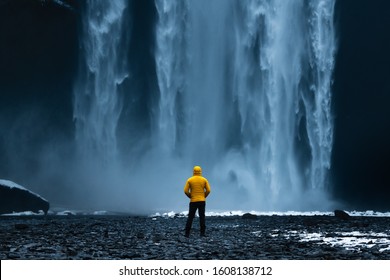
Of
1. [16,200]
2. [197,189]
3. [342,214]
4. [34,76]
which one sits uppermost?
[34,76]

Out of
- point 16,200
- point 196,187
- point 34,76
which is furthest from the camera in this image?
point 34,76

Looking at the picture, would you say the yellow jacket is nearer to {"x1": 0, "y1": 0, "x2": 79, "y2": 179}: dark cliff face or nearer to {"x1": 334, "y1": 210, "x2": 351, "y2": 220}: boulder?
{"x1": 334, "y1": 210, "x2": 351, "y2": 220}: boulder

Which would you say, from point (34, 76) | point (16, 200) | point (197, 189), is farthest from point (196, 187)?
point (34, 76)

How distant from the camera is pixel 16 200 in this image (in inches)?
1882

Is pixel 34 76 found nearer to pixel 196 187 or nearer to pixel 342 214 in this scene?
pixel 342 214

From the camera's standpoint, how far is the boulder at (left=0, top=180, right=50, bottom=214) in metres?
47.1

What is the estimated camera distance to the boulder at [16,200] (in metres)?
47.1

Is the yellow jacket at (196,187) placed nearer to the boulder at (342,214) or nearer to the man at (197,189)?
the man at (197,189)

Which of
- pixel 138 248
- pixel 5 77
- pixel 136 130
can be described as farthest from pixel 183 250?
pixel 5 77

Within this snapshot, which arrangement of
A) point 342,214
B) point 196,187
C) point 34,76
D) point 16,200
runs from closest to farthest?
1. point 196,187
2. point 342,214
3. point 16,200
4. point 34,76

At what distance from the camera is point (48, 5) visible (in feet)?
215

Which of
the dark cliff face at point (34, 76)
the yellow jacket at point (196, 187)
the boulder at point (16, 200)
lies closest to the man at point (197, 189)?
the yellow jacket at point (196, 187)

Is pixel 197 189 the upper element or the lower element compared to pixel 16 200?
lower

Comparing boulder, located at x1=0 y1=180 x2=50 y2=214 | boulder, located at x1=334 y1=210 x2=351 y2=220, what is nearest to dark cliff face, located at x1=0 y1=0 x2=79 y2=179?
boulder, located at x1=0 y1=180 x2=50 y2=214
